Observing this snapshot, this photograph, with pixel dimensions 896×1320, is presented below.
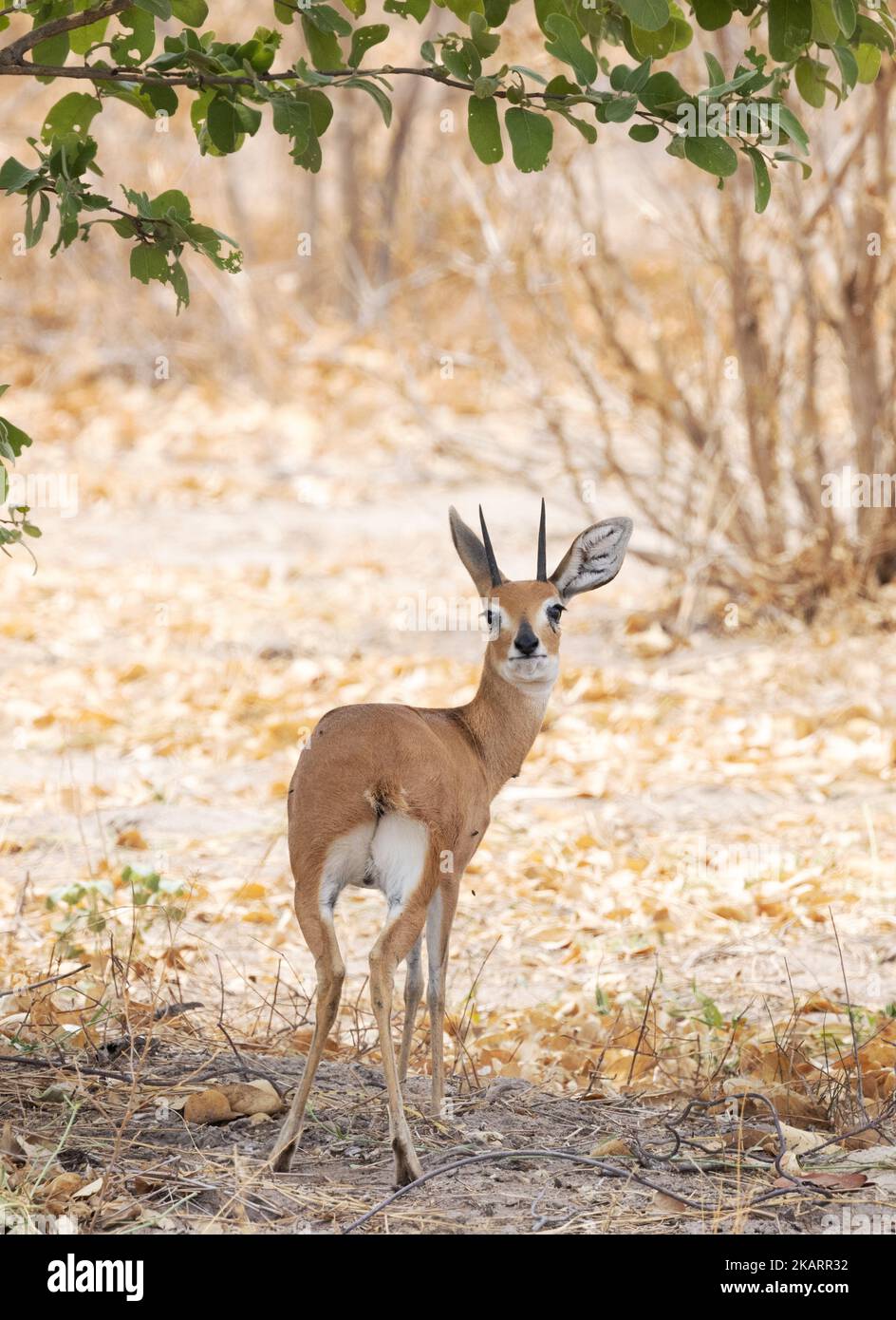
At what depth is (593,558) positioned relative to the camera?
12.3ft

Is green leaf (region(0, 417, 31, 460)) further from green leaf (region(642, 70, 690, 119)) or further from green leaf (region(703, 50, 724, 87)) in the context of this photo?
green leaf (region(703, 50, 724, 87))

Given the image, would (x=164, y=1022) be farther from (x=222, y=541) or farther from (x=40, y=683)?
(x=222, y=541)

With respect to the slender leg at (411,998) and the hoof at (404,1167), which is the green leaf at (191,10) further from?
the hoof at (404,1167)

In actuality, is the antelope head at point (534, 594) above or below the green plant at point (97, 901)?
above

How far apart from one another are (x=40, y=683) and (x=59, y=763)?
4.17 ft

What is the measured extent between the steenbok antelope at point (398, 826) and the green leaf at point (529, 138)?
0.82 meters

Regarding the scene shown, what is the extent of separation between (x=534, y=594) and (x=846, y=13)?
1.37 m

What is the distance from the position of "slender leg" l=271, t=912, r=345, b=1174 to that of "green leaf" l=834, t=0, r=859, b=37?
1916mm

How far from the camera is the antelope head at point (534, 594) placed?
3543mm

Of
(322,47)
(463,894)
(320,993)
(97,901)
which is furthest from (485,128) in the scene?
(463,894)

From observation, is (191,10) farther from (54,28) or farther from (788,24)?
(788,24)

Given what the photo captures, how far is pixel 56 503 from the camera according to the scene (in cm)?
1185

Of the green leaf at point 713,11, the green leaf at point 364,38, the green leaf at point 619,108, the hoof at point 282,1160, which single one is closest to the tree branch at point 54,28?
the green leaf at point 364,38

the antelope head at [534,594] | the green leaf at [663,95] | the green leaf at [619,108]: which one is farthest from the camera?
the antelope head at [534,594]
